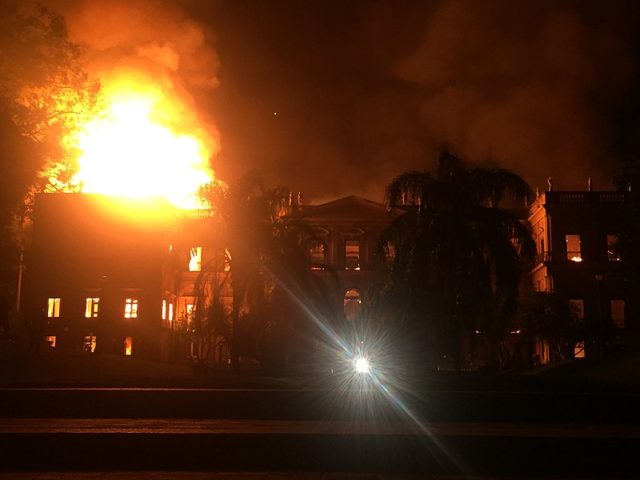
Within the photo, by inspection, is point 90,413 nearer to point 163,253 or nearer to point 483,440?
point 483,440

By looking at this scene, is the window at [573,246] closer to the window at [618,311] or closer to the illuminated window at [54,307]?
the window at [618,311]

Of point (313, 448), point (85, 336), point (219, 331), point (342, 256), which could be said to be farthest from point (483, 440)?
point (342, 256)

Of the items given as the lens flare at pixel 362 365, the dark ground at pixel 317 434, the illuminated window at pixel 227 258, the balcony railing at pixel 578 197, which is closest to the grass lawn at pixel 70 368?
the lens flare at pixel 362 365

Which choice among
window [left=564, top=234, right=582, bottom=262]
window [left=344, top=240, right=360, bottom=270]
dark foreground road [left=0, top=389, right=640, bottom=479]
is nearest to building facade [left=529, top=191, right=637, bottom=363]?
window [left=564, top=234, right=582, bottom=262]

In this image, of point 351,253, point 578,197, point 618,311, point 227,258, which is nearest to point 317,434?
point 227,258

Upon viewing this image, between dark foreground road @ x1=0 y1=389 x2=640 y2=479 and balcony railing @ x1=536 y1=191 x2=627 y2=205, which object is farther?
balcony railing @ x1=536 y1=191 x2=627 y2=205

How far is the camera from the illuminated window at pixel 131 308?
51781 mm

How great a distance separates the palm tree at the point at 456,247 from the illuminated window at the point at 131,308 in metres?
33.2

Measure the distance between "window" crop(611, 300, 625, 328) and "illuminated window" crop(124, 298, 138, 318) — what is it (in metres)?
32.1

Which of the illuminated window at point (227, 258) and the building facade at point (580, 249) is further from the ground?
the building facade at point (580, 249)

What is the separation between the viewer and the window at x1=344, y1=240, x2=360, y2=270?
216 feet

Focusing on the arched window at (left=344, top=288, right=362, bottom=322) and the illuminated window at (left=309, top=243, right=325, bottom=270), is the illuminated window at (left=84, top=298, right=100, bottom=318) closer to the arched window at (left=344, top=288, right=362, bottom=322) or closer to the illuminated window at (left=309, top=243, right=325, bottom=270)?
the illuminated window at (left=309, top=243, right=325, bottom=270)

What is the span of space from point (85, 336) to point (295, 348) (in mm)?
23232

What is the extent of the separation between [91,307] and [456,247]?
1418 inches
